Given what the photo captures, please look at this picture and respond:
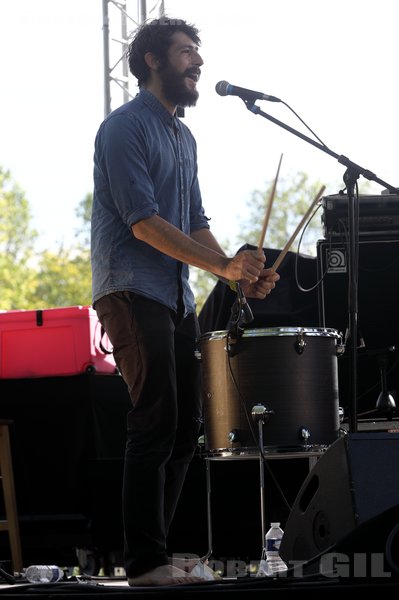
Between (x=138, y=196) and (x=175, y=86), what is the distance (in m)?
0.48

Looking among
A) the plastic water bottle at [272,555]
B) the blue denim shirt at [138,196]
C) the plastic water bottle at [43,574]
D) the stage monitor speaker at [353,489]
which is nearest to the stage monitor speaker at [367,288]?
the plastic water bottle at [272,555]

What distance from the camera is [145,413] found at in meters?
3.01

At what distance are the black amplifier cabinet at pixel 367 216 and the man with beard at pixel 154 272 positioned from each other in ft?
4.13

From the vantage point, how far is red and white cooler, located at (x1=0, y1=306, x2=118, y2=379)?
4988mm

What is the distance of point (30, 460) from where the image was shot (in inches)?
196

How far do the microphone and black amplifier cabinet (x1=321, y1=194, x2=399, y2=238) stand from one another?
1208mm

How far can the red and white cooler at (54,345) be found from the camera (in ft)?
16.4

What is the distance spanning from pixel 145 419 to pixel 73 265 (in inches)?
1190

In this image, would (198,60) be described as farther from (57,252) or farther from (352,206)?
(57,252)

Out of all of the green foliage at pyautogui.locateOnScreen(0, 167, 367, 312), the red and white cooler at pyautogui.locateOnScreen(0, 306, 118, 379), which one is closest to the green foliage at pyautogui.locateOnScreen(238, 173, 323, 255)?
the green foliage at pyautogui.locateOnScreen(0, 167, 367, 312)

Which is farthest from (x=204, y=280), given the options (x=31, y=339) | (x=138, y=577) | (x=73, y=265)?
(x=138, y=577)

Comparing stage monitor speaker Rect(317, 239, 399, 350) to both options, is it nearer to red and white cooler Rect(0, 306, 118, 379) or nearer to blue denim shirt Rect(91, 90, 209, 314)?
red and white cooler Rect(0, 306, 118, 379)

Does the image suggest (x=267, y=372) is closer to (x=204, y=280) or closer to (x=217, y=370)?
(x=217, y=370)

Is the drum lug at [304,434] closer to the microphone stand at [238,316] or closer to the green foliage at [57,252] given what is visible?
the microphone stand at [238,316]
